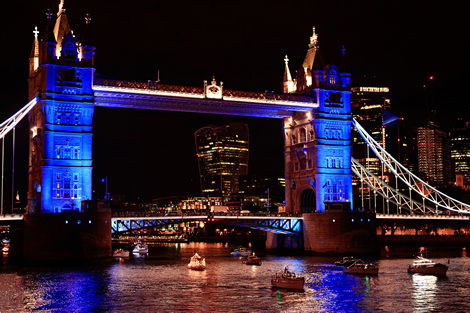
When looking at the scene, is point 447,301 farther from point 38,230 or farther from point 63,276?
point 38,230

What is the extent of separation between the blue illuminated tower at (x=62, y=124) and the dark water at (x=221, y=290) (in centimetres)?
989

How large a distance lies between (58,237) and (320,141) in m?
39.2

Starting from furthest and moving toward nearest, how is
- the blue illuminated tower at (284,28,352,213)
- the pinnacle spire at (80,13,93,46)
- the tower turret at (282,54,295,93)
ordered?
the tower turret at (282,54,295,93) → the blue illuminated tower at (284,28,352,213) → the pinnacle spire at (80,13,93,46)

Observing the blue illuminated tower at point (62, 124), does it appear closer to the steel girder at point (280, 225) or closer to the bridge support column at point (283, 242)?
the steel girder at point (280, 225)

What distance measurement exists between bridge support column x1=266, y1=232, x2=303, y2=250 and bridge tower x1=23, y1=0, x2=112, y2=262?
29031 mm

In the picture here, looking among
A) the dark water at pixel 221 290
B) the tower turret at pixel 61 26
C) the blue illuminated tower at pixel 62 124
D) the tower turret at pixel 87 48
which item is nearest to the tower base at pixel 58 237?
the dark water at pixel 221 290

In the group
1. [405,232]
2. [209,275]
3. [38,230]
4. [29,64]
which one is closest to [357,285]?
[209,275]

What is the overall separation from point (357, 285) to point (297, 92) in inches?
1744

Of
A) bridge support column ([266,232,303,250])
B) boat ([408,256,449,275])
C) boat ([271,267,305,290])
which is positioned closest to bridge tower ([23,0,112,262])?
boat ([271,267,305,290])

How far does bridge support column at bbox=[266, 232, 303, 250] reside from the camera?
97.2 metres

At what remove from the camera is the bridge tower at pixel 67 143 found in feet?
258

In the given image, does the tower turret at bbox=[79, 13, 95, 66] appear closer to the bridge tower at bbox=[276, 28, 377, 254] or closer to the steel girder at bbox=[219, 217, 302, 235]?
the steel girder at bbox=[219, 217, 302, 235]

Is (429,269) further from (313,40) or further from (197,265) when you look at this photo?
(313,40)

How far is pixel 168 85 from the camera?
86938mm
